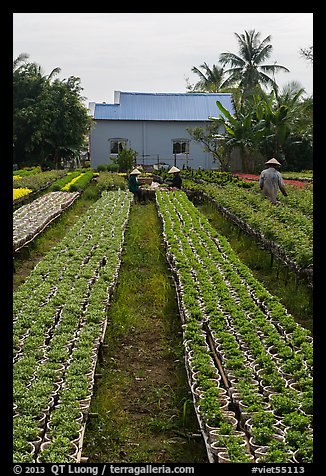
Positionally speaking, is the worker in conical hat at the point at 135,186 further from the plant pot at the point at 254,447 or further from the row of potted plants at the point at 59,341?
the plant pot at the point at 254,447

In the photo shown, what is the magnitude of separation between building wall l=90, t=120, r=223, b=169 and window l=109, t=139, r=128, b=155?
0.22m

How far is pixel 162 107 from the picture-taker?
1532 inches

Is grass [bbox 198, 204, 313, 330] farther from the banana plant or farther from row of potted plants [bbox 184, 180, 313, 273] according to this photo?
the banana plant

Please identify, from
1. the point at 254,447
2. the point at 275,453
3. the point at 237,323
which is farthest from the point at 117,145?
the point at 275,453

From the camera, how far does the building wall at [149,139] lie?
123ft

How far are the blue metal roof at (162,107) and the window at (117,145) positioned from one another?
1386 millimetres

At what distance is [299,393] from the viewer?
181 inches

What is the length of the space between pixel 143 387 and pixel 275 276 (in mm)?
4723

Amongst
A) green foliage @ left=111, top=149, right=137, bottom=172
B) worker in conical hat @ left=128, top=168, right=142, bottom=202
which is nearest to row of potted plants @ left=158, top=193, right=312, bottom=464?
worker in conical hat @ left=128, top=168, right=142, bottom=202

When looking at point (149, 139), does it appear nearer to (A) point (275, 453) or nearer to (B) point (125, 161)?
(B) point (125, 161)

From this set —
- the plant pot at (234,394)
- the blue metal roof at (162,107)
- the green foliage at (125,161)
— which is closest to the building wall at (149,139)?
the blue metal roof at (162,107)

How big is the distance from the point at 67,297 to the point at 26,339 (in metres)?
1.49

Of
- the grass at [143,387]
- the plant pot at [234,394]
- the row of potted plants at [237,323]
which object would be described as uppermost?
the row of potted plants at [237,323]

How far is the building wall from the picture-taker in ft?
123
